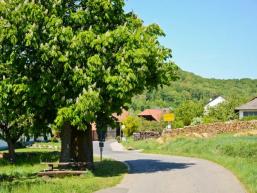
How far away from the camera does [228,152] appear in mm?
36562

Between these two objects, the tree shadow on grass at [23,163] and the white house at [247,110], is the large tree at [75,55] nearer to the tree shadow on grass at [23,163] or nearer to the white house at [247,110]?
the tree shadow on grass at [23,163]

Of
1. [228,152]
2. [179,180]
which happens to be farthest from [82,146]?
[228,152]

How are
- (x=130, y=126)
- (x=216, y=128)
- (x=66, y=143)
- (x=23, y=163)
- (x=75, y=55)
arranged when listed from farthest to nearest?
(x=130, y=126) < (x=216, y=128) < (x=23, y=163) < (x=66, y=143) < (x=75, y=55)

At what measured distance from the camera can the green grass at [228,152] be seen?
23594mm

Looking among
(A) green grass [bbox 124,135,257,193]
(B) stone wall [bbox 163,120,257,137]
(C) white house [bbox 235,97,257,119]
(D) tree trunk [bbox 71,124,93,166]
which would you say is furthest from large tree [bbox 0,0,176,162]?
(C) white house [bbox 235,97,257,119]

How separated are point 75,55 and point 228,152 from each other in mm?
15726

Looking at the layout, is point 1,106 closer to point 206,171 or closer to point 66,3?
point 66,3

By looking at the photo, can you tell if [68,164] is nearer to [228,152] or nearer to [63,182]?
[63,182]

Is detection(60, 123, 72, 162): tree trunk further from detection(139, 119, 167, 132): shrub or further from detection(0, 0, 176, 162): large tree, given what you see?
detection(139, 119, 167, 132): shrub

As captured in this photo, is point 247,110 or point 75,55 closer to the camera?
point 75,55

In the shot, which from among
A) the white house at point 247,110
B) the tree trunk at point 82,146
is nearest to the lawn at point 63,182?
the tree trunk at point 82,146

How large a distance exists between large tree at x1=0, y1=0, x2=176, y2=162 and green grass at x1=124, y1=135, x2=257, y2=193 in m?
6.62

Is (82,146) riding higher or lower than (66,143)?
lower

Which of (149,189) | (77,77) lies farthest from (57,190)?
(77,77)
